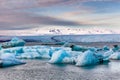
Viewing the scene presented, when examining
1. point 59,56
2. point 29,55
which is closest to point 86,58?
point 59,56

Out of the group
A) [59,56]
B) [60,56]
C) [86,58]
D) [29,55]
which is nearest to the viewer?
[86,58]

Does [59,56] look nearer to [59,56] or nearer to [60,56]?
[59,56]

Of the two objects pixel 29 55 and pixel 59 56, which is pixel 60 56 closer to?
pixel 59 56

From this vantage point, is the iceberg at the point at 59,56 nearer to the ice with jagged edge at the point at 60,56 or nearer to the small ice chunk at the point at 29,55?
the ice with jagged edge at the point at 60,56

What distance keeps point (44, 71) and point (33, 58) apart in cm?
889

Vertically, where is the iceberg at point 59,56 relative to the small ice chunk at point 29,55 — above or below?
above

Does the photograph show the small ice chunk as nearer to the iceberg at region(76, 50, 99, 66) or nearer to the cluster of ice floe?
the cluster of ice floe

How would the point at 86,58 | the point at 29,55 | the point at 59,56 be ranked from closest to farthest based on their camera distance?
the point at 86,58, the point at 59,56, the point at 29,55

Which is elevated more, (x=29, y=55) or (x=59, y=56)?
(x=59, y=56)

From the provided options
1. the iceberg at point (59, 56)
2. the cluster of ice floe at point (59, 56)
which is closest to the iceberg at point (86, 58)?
the cluster of ice floe at point (59, 56)

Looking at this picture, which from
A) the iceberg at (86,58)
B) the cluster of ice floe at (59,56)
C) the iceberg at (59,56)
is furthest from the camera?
the iceberg at (59,56)

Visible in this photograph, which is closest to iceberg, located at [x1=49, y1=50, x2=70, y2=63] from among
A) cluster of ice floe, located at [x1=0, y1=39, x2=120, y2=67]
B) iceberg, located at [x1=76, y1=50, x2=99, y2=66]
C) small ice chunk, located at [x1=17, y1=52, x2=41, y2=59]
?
cluster of ice floe, located at [x1=0, y1=39, x2=120, y2=67]

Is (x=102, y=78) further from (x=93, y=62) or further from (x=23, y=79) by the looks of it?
(x=93, y=62)

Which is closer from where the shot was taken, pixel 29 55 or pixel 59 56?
pixel 59 56
